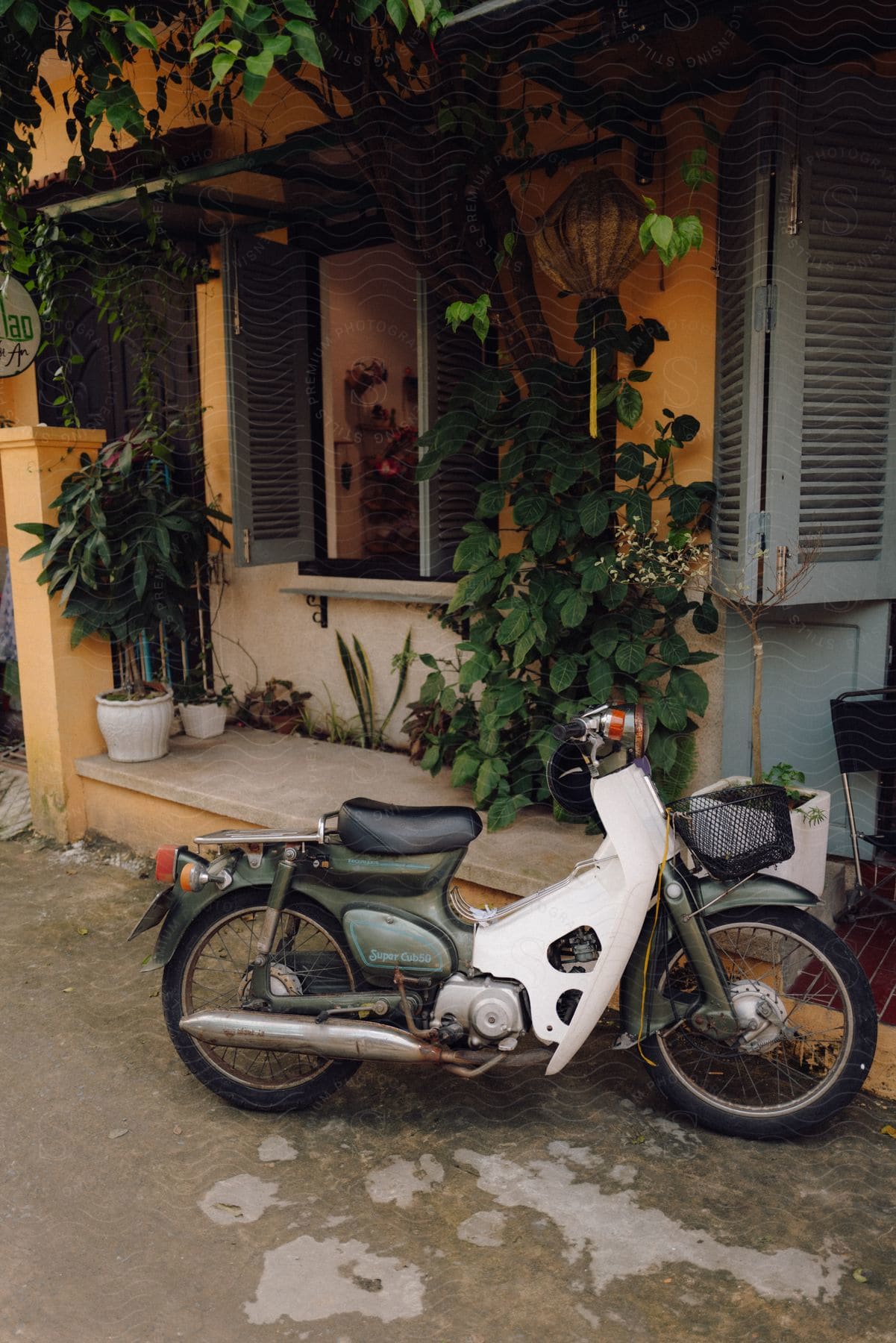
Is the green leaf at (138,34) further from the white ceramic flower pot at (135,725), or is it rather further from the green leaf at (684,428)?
the white ceramic flower pot at (135,725)

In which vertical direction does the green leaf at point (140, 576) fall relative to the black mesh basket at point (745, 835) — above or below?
above

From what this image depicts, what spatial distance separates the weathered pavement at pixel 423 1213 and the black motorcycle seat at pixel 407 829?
757mm

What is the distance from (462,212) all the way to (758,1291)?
3.34 m

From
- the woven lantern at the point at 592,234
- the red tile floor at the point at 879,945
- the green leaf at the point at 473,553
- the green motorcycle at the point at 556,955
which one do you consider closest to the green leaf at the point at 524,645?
the green leaf at the point at 473,553

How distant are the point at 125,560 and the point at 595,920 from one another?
307 cm

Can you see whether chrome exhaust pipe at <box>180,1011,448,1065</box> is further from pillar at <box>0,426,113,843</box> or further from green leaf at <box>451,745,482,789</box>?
pillar at <box>0,426,113,843</box>

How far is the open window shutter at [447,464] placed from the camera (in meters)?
4.69

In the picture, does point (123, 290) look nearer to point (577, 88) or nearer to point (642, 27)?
point (577, 88)

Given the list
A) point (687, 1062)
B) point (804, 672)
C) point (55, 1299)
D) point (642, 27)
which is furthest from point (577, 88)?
point (55, 1299)

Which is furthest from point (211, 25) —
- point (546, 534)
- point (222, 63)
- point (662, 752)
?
point (662, 752)

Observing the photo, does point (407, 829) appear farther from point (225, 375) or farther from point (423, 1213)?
point (225, 375)

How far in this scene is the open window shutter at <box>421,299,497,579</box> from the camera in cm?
469

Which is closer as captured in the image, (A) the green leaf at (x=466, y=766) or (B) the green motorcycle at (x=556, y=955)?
(B) the green motorcycle at (x=556, y=955)

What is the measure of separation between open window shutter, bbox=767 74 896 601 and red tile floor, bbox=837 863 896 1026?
1037 mm
